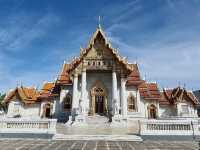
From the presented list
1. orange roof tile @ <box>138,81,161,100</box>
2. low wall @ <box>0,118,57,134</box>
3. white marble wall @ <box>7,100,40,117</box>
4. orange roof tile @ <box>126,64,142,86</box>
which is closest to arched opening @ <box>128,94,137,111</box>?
orange roof tile @ <box>126,64,142,86</box>

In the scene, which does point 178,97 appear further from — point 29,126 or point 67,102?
point 29,126

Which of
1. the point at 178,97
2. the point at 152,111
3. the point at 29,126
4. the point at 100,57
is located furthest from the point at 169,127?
the point at 178,97

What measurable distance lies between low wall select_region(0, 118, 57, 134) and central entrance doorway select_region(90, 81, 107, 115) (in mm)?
12231

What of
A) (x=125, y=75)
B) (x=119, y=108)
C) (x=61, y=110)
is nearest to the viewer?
(x=119, y=108)

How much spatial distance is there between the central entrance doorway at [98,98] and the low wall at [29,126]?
12231 mm

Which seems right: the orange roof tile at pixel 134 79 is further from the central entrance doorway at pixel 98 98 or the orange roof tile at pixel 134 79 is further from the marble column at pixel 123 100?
the central entrance doorway at pixel 98 98

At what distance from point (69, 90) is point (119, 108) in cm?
695

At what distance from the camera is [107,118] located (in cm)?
2125

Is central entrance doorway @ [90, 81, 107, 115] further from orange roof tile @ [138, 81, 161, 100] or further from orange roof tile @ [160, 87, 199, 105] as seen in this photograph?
orange roof tile @ [160, 87, 199, 105]

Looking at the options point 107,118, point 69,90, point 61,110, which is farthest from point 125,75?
point 61,110

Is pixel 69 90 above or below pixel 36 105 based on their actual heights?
above

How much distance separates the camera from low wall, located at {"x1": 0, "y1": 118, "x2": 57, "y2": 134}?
10.6 meters

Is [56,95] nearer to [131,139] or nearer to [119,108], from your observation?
[119,108]

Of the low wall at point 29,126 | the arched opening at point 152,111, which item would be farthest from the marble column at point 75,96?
the low wall at point 29,126
